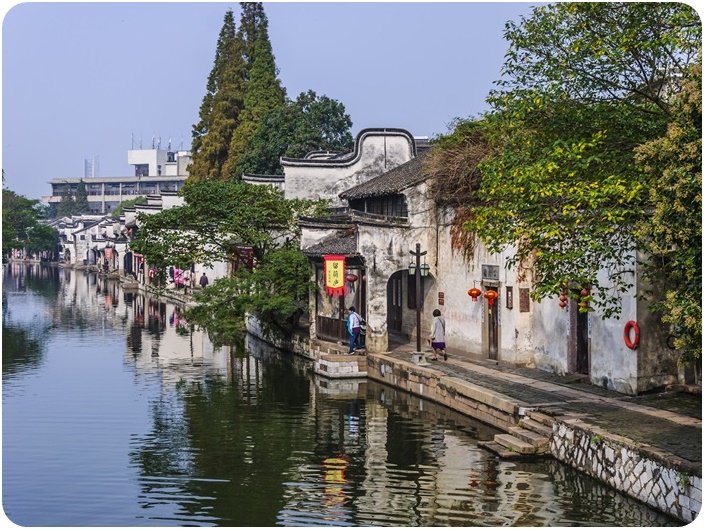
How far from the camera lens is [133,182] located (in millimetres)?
141375

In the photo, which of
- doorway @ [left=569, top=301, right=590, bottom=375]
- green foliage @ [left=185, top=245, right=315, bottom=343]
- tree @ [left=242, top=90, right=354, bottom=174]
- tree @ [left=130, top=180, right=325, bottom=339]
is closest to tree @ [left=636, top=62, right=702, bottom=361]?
doorway @ [left=569, top=301, right=590, bottom=375]

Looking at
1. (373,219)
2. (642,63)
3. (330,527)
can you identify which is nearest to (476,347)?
(373,219)

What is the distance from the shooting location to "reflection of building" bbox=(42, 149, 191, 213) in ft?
454

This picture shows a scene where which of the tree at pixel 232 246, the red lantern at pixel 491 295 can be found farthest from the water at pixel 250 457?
the red lantern at pixel 491 295

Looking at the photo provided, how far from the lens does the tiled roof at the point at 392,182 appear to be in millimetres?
26941

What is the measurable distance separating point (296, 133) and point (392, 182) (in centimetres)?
2247

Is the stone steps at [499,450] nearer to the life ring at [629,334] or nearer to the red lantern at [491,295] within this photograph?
the life ring at [629,334]

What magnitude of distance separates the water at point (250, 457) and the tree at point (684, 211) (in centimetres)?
271

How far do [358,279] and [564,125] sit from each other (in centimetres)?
1278

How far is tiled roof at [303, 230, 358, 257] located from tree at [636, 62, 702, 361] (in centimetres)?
1350

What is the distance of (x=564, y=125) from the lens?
16.9m

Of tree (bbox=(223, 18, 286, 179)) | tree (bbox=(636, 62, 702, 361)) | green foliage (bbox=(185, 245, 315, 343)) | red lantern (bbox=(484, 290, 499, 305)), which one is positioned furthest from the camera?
tree (bbox=(223, 18, 286, 179))

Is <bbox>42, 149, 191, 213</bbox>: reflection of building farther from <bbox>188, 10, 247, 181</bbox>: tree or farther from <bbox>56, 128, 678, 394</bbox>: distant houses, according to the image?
<bbox>56, 128, 678, 394</bbox>: distant houses

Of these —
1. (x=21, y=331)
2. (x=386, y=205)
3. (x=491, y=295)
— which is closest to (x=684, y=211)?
(x=491, y=295)
